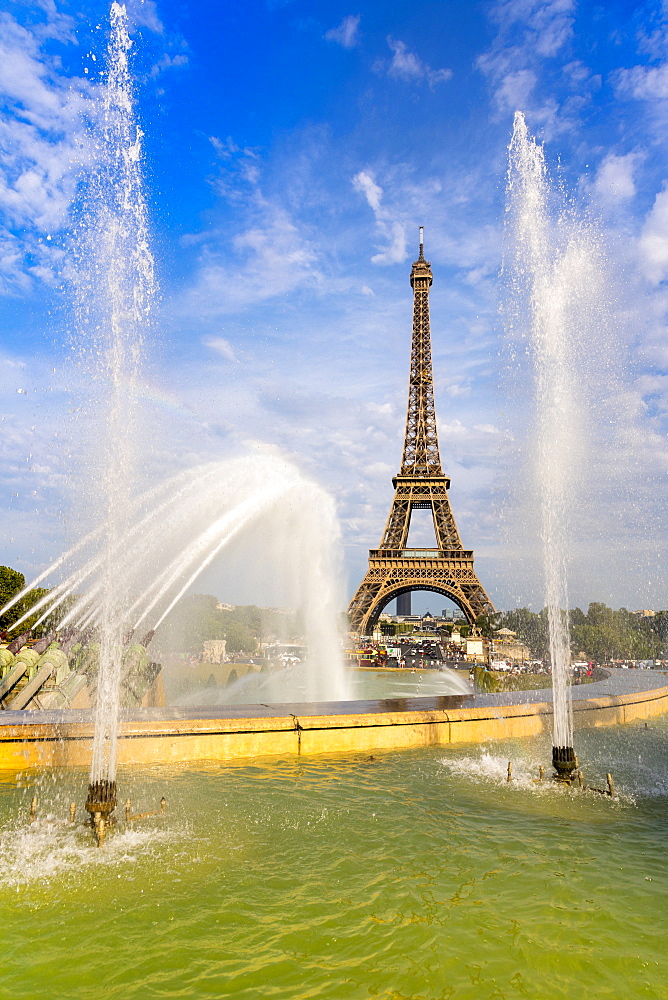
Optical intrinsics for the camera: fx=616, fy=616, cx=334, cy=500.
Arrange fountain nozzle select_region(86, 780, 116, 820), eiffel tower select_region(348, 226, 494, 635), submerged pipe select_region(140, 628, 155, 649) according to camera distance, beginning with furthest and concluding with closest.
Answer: eiffel tower select_region(348, 226, 494, 635) → submerged pipe select_region(140, 628, 155, 649) → fountain nozzle select_region(86, 780, 116, 820)

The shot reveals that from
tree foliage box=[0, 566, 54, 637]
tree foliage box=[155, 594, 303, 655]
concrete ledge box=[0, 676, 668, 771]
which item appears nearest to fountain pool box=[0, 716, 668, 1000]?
concrete ledge box=[0, 676, 668, 771]

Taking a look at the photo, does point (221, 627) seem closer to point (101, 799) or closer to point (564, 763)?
point (564, 763)

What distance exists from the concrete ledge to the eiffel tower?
4774 cm

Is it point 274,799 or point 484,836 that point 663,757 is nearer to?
point 484,836

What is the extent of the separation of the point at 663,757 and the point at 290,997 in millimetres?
11986

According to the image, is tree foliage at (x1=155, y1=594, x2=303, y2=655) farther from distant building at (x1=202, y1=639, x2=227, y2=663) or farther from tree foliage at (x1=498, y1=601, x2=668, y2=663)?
tree foliage at (x1=498, y1=601, x2=668, y2=663)

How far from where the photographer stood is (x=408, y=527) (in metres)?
72.4

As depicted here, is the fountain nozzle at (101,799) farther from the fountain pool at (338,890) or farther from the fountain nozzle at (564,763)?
the fountain nozzle at (564,763)

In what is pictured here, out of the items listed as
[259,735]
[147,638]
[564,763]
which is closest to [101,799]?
[259,735]

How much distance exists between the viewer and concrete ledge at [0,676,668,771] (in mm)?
10961

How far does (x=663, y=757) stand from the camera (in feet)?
45.6

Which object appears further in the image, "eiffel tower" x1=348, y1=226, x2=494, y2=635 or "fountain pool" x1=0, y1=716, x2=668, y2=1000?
"eiffel tower" x1=348, y1=226, x2=494, y2=635

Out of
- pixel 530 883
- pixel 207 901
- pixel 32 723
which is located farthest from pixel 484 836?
pixel 32 723

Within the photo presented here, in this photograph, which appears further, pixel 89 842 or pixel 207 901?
pixel 89 842
